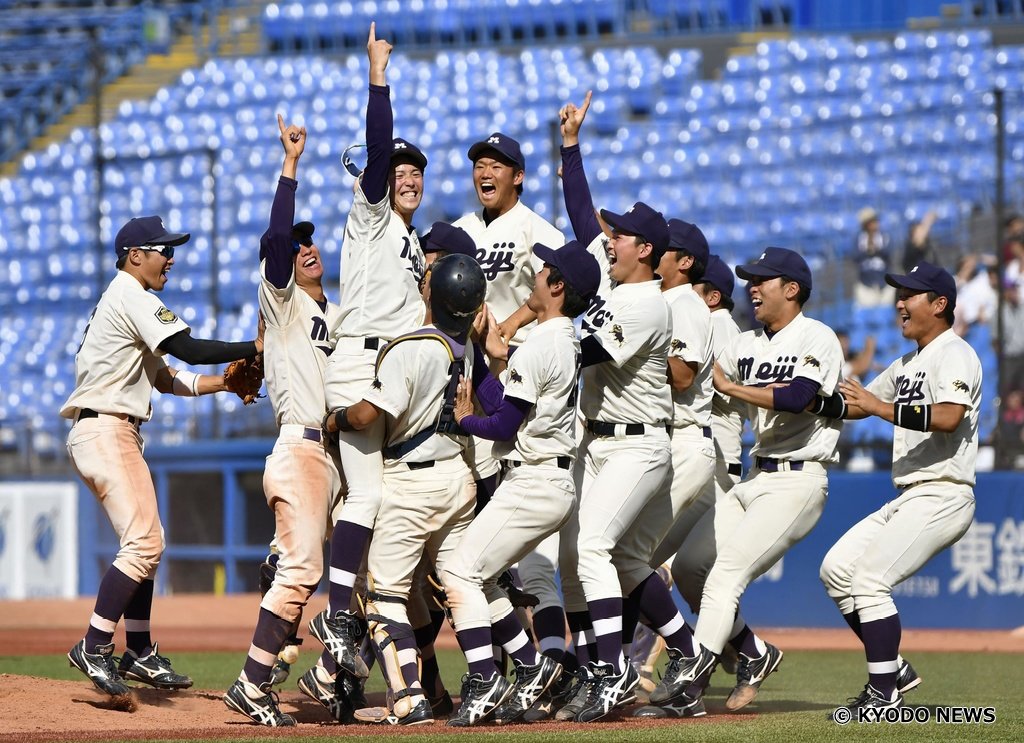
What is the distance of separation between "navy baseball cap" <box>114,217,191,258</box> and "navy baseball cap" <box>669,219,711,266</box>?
2241 millimetres

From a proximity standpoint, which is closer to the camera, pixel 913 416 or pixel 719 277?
pixel 913 416

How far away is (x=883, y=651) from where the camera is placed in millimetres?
5520

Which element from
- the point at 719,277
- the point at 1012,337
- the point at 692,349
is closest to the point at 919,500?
the point at 692,349

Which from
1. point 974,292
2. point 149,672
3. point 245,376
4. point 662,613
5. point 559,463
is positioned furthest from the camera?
point 974,292

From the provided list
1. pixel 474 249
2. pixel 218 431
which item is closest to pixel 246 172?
pixel 218 431

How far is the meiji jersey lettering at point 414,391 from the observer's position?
17.1 ft

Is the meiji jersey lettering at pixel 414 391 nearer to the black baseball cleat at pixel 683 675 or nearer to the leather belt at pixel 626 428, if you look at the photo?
the leather belt at pixel 626 428

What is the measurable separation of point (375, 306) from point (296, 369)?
0.46 m

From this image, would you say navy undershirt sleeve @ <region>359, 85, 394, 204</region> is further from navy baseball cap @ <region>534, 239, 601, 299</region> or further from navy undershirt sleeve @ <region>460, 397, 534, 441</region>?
navy undershirt sleeve @ <region>460, 397, 534, 441</region>

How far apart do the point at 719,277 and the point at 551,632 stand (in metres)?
2.13

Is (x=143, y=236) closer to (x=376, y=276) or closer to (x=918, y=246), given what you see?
(x=376, y=276)

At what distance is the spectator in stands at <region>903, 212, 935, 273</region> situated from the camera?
1113 cm

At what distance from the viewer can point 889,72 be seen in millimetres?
16672

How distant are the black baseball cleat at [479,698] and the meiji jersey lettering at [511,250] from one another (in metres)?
1.68
